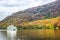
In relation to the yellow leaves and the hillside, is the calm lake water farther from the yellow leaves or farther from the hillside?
the hillside

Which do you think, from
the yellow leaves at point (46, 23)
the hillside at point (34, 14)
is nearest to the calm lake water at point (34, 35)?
the yellow leaves at point (46, 23)

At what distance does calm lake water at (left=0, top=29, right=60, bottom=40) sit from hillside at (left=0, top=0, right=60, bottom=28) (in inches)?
11.4

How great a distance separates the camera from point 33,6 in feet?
17.9

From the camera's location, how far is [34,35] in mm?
5281

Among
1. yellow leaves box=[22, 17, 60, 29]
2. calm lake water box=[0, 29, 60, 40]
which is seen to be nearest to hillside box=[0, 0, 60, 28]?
yellow leaves box=[22, 17, 60, 29]

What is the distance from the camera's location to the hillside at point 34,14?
5.34 meters

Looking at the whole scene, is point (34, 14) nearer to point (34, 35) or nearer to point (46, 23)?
point (46, 23)

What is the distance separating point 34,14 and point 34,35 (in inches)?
A: 25.1

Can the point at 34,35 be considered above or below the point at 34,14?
below

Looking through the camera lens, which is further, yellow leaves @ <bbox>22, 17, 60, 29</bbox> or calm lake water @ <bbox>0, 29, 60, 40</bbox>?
yellow leaves @ <bbox>22, 17, 60, 29</bbox>

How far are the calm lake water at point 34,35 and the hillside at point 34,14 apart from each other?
290 millimetres

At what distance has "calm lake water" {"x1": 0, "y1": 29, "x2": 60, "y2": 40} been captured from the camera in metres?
5.24

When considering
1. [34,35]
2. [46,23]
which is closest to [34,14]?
[46,23]

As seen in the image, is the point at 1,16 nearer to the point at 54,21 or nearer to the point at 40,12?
the point at 40,12
